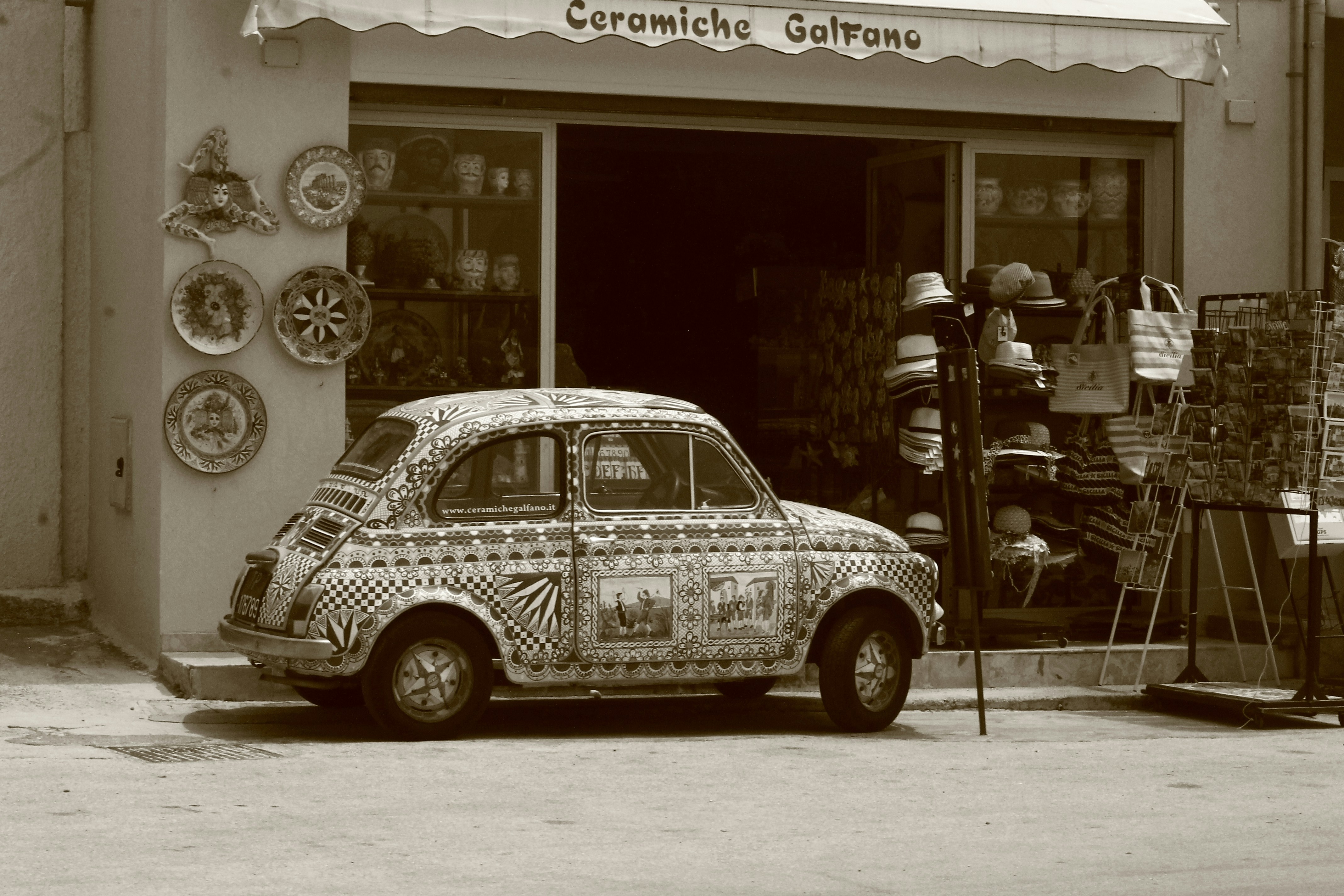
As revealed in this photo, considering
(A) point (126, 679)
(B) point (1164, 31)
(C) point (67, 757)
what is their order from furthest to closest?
(B) point (1164, 31) < (A) point (126, 679) < (C) point (67, 757)

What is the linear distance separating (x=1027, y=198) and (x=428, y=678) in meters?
5.66

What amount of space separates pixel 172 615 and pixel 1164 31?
6.49m

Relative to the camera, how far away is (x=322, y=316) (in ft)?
35.9

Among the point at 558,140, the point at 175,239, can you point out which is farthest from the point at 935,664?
the point at 175,239

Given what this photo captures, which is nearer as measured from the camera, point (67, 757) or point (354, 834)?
point (354, 834)

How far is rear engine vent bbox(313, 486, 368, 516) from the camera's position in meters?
8.91

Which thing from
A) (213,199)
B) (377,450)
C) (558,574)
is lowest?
(558,574)

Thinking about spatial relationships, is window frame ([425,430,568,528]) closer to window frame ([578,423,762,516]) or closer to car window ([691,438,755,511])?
window frame ([578,423,762,516])

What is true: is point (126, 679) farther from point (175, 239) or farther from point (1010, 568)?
point (1010, 568)

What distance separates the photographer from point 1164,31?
1147 centimetres

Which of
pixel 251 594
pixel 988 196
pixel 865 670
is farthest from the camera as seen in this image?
pixel 988 196

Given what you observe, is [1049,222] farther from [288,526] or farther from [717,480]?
[288,526]

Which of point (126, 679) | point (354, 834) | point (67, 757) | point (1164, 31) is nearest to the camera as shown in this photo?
point (354, 834)

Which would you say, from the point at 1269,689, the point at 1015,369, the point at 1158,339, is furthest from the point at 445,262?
the point at 1269,689
